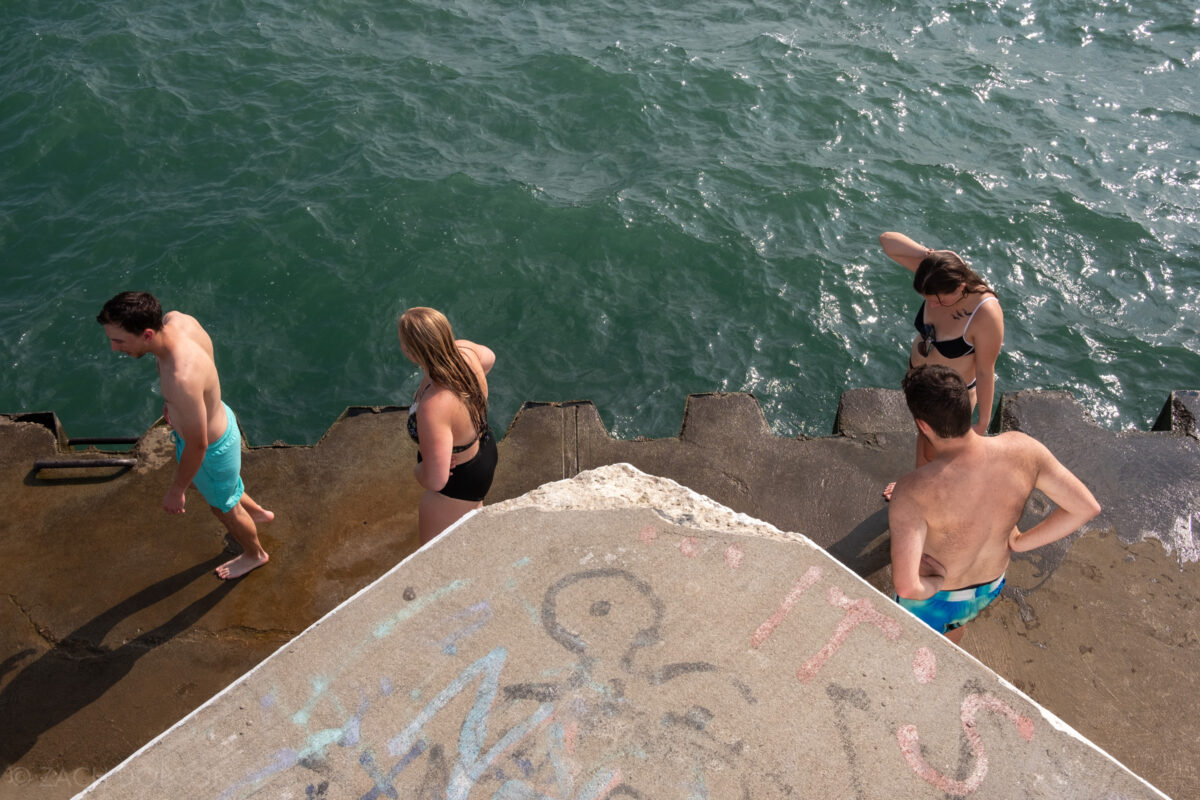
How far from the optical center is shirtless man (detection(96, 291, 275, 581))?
4312mm

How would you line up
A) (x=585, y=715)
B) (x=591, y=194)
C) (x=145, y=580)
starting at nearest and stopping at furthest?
1. (x=585, y=715)
2. (x=145, y=580)
3. (x=591, y=194)

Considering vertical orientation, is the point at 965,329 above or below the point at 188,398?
above

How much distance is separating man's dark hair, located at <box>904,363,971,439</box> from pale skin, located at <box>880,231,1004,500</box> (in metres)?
1.23

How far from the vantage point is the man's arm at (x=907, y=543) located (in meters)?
3.50

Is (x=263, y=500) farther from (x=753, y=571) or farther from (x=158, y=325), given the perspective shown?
(x=753, y=571)

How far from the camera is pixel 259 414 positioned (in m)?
8.34

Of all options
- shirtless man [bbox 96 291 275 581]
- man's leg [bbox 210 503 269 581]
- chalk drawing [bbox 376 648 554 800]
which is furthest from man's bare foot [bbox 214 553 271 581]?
chalk drawing [bbox 376 648 554 800]

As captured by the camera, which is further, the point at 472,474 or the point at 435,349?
the point at 472,474

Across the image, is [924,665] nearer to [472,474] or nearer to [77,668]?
[472,474]

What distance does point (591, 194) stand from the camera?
10.4 meters

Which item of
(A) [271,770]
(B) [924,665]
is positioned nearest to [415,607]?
(A) [271,770]

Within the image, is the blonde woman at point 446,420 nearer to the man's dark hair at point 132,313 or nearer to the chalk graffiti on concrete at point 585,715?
the chalk graffiti on concrete at point 585,715

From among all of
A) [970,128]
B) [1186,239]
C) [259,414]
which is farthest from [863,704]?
[970,128]

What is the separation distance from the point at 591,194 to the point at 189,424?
6.95m
